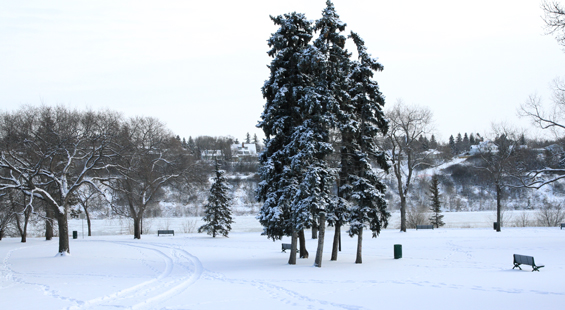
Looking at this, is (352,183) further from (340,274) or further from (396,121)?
(396,121)

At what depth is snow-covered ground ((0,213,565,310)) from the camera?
10656 mm

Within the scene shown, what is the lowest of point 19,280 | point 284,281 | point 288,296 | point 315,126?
point 19,280

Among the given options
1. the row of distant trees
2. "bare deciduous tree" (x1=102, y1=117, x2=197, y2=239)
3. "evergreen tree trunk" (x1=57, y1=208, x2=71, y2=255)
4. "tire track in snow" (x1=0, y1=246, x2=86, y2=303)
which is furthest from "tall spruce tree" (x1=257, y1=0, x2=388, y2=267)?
"bare deciduous tree" (x1=102, y1=117, x2=197, y2=239)

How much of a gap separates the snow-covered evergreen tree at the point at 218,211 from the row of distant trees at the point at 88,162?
10.4 ft

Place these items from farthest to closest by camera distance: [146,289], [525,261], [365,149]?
[365,149]
[525,261]
[146,289]

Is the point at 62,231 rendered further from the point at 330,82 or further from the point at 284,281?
the point at 330,82

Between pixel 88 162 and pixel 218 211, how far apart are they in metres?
15.5

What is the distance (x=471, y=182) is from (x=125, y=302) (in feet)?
311

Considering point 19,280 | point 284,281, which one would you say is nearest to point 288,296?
point 284,281

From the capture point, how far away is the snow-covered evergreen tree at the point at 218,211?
1544 inches

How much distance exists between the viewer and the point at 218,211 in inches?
1559

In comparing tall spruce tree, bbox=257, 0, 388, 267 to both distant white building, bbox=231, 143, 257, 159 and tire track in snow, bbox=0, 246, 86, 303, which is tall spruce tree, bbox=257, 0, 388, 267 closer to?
tire track in snow, bbox=0, 246, 86, 303

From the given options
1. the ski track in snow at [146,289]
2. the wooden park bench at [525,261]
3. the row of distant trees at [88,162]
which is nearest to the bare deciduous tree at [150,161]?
the row of distant trees at [88,162]

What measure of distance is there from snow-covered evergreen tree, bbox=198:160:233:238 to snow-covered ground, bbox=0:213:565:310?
1530 cm
